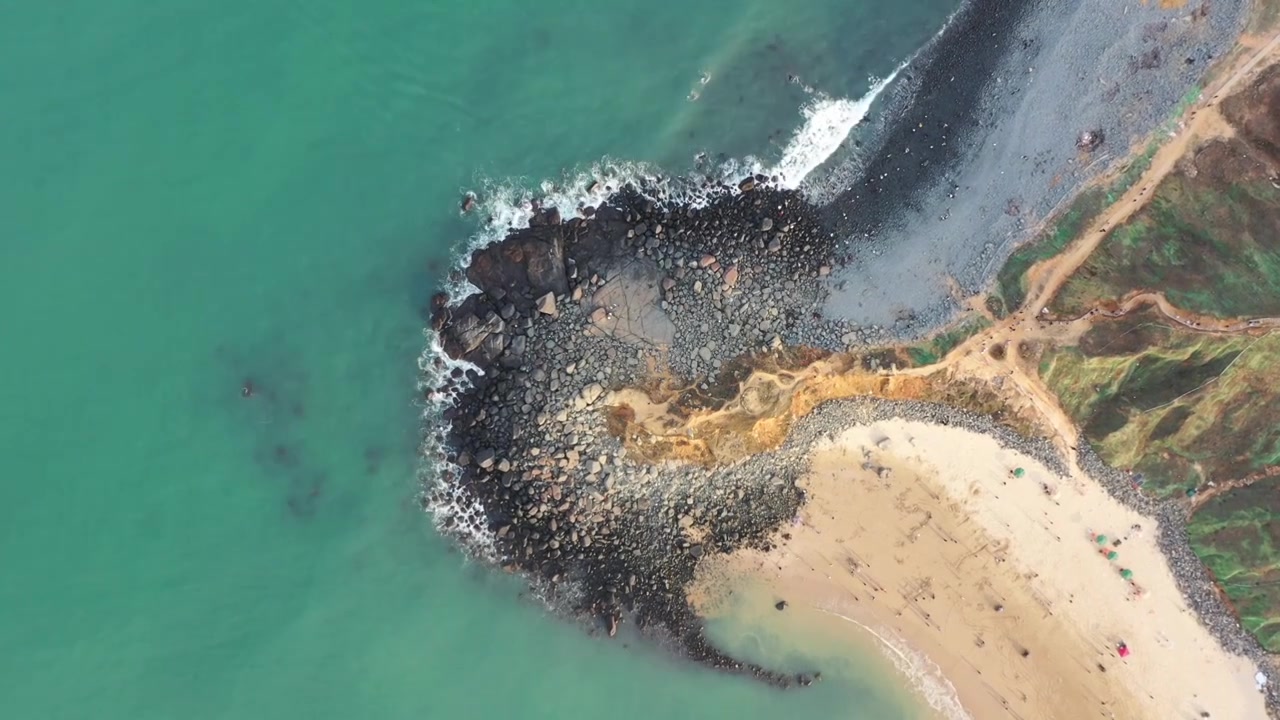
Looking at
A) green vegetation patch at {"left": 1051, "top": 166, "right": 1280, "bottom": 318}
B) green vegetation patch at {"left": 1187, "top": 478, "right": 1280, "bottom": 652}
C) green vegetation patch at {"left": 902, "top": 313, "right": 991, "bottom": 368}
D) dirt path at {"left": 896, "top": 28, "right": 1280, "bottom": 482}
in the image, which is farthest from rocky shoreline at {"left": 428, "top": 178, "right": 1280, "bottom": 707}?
green vegetation patch at {"left": 1051, "top": 166, "right": 1280, "bottom": 318}

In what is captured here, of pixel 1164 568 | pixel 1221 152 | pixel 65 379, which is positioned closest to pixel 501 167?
pixel 65 379

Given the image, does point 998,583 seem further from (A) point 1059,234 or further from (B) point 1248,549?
(A) point 1059,234

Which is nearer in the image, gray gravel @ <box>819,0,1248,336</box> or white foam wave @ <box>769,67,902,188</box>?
gray gravel @ <box>819,0,1248,336</box>

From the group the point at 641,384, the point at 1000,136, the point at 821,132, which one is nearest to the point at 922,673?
the point at 641,384

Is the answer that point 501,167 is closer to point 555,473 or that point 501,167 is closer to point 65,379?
point 555,473

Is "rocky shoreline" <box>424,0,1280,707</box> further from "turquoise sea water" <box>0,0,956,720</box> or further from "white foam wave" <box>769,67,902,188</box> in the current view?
"turquoise sea water" <box>0,0,956,720</box>
